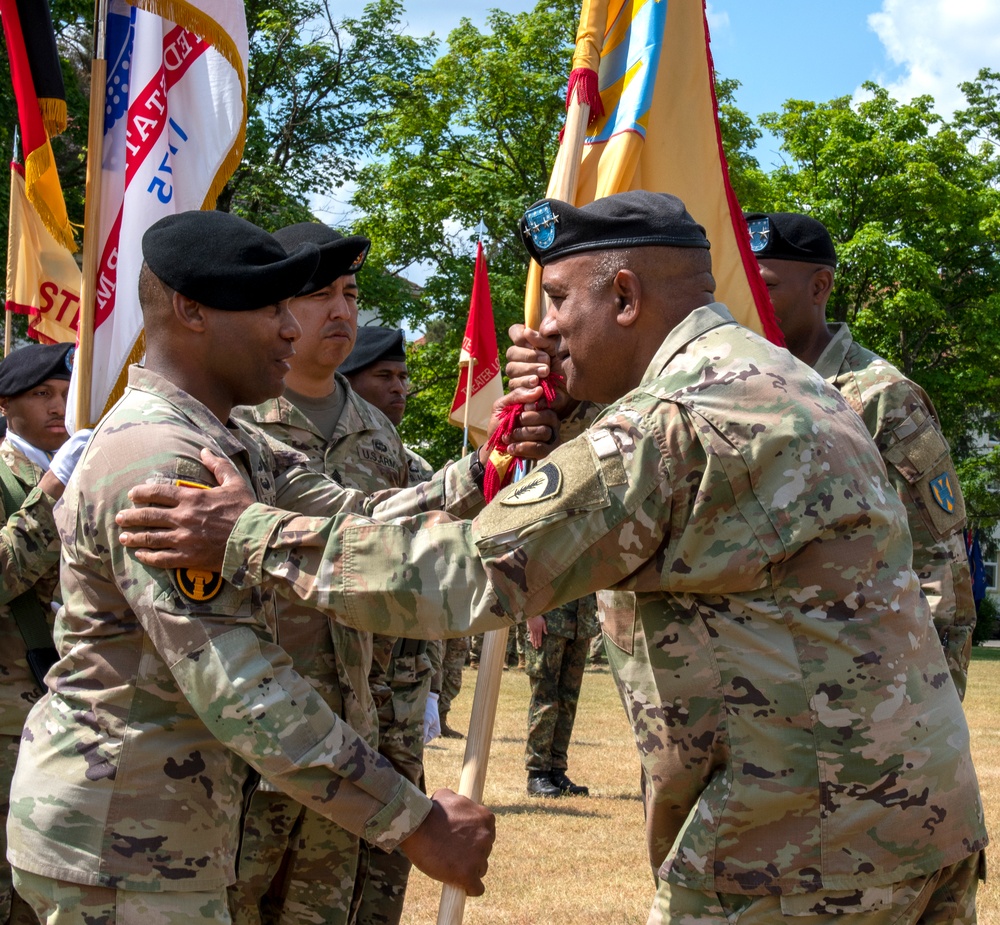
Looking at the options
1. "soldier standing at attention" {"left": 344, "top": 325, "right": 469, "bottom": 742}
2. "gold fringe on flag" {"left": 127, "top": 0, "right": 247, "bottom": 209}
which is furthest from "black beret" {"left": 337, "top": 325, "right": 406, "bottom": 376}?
"gold fringe on flag" {"left": 127, "top": 0, "right": 247, "bottom": 209}

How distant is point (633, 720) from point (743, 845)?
402mm

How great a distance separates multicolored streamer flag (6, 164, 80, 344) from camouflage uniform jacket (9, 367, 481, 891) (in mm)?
6754

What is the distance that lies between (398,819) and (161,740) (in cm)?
58

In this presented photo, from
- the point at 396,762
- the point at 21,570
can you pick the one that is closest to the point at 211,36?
the point at 21,570

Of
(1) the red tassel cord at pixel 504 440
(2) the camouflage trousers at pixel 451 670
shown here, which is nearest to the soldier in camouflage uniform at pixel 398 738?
(1) the red tassel cord at pixel 504 440

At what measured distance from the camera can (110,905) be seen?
2.74 m

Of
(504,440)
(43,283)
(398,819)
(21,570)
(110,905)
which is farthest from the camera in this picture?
(43,283)

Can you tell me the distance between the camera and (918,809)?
8.53 ft

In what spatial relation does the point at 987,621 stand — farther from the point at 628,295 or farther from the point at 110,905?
the point at 110,905

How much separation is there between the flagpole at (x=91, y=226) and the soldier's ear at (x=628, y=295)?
255cm

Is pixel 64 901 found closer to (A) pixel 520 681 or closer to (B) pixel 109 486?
(B) pixel 109 486

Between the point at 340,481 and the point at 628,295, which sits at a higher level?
the point at 628,295

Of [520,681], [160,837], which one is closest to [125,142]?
[160,837]

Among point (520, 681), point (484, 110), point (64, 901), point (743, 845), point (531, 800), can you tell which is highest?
point (484, 110)
